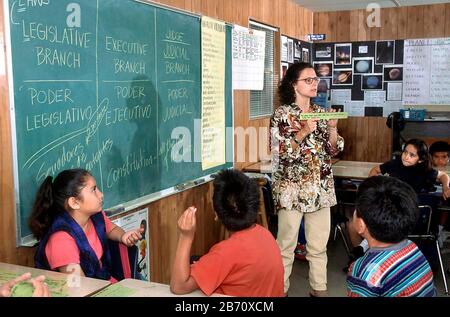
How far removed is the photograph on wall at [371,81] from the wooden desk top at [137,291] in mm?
5149

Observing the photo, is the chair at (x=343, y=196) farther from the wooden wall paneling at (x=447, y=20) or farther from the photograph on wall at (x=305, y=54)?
the wooden wall paneling at (x=447, y=20)

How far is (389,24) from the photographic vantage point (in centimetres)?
596

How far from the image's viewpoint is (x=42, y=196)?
1.86m

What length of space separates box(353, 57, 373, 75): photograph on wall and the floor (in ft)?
8.83

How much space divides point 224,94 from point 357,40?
315 cm

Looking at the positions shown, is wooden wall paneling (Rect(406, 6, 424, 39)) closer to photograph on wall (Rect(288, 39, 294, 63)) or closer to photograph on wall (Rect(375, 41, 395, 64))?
photograph on wall (Rect(375, 41, 395, 64))

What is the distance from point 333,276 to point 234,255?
7.00 ft

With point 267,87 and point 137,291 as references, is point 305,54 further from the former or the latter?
point 137,291

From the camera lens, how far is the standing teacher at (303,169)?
2861 millimetres

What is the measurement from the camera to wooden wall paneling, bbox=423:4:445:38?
5.71 metres

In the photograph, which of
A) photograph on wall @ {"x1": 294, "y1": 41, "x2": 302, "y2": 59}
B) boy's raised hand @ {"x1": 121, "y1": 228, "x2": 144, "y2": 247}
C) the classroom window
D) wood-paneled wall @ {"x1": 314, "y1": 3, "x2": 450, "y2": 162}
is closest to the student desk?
boy's raised hand @ {"x1": 121, "y1": 228, "x2": 144, "y2": 247}

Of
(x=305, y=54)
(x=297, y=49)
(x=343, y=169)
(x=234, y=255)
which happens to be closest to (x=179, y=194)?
(x=234, y=255)

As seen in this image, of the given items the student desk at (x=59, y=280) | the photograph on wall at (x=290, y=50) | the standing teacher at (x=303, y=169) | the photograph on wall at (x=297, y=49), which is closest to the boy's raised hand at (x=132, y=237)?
the student desk at (x=59, y=280)
